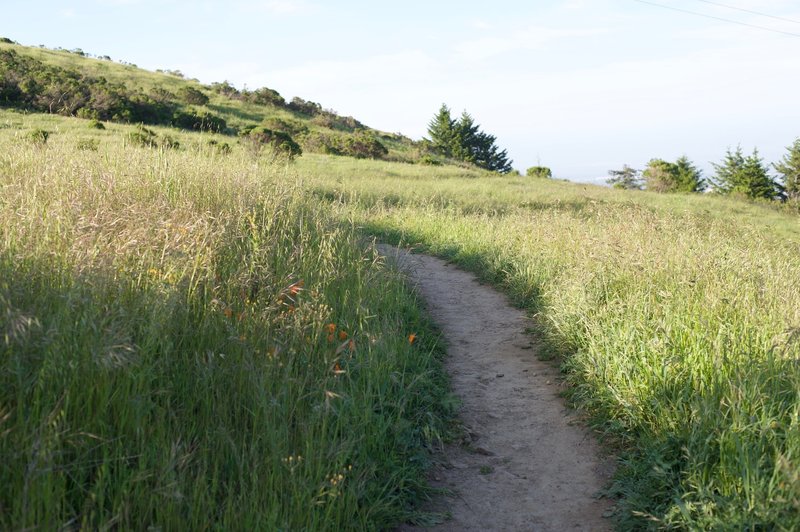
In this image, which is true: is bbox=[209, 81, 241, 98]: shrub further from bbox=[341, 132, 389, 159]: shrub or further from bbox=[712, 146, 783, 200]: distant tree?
bbox=[712, 146, 783, 200]: distant tree

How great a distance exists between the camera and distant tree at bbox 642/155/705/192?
49188mm

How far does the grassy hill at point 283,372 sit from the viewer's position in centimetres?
280

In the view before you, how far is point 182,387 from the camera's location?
3.47 meters

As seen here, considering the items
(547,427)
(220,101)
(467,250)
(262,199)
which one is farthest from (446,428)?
(220,101)

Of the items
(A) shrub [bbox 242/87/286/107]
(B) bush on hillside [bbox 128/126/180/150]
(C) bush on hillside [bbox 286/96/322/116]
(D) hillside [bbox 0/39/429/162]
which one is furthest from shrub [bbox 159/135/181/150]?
(C) bush on hillside [bbox 286/96/322/116]

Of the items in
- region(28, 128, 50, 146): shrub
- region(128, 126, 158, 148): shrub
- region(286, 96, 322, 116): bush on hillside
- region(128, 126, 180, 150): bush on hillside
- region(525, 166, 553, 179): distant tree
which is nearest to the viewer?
region(28, 128, 50, 146): shrub

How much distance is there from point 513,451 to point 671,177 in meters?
50.5

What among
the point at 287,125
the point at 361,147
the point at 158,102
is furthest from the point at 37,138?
the point at 287,125

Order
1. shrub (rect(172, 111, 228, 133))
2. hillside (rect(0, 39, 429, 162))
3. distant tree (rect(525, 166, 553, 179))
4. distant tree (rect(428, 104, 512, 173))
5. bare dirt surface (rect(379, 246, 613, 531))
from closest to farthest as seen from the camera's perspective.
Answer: bare dirt surface (rect(379, 246, 613, 531))
hillside (rect(0, 39, 429, 162))
shrub (rect(172, 111, 228, 133))
distant tree (rect(525, 166, 553, 179))
distant tree (rect(428, 104, 512, 173))

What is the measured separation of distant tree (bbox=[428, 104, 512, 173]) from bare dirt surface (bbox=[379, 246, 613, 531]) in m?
57.6

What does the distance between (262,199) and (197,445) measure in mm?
4211

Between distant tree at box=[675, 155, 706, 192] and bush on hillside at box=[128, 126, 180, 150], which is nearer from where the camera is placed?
bush on hillside at box=[128, 126, 180, 150]

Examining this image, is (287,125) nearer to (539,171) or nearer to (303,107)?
(303,107)

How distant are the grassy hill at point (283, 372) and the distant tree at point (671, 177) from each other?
150 ft
